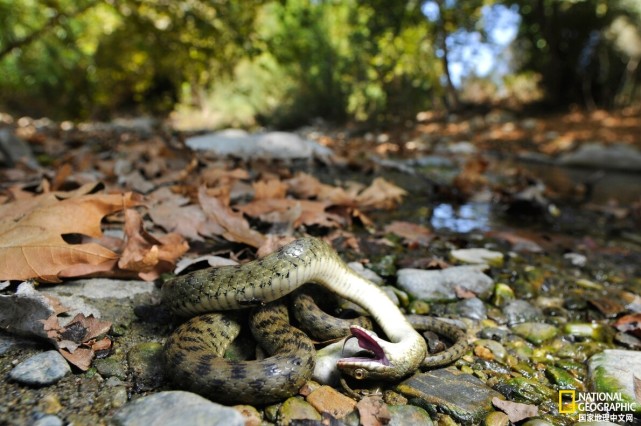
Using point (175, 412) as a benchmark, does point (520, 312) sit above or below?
below

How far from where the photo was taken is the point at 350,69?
13523 millimetres

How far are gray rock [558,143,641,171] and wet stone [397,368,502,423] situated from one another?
31.7 ft

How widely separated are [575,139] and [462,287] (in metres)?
11.5

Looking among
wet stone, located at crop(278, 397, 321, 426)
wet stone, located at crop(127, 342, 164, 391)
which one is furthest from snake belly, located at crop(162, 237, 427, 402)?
wet stone, located at crop(278, 397, 321, 426)

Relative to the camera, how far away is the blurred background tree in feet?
37.8

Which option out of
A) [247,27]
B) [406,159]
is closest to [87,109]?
[247,27]

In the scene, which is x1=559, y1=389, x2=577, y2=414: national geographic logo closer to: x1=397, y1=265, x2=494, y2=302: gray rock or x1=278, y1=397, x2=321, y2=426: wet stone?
x1=397, y1=265, x2=494, y2=302: gray rock

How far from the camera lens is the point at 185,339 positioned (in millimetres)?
1783

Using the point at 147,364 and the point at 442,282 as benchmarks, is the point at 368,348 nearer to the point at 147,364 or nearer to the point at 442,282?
the point at 147,364

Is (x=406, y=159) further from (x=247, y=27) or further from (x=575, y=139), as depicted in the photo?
(x=575, y=139)

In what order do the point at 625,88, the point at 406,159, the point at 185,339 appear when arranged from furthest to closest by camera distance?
the point at 625,88 → the point at 406,159 → the point at 185,339

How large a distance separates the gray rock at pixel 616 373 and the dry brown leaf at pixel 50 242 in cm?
234

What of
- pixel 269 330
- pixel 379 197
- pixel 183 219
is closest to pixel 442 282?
pixel 269 330

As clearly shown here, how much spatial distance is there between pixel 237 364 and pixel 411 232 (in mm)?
2188
